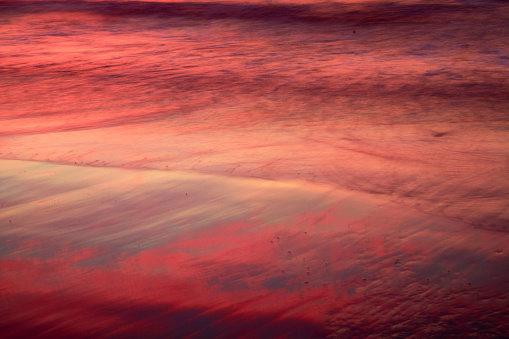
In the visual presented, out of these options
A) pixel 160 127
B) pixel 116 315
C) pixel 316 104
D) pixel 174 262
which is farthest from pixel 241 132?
pixel 116 315

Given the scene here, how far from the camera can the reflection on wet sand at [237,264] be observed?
1.35m

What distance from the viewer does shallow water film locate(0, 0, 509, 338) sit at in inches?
54.8

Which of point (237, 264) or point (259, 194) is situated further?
point (259, 194)

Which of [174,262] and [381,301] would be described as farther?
[174,262]

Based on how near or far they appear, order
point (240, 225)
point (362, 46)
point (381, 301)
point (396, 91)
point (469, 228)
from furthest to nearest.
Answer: point (362, 46) → point (396, 91) → point (240, 225) → point (469, 228) → point (381, 301)

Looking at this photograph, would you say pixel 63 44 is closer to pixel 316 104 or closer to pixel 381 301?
pixel 316 104

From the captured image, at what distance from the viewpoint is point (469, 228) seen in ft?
5.84

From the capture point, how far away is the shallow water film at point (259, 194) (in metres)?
1.39

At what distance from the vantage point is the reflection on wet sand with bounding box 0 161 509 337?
1.35 m

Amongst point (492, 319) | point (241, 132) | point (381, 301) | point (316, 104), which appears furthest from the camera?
point (316, 104)

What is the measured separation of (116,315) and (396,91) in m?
2.98

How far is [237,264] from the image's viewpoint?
163 cm

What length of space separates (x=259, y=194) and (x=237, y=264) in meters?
0.56

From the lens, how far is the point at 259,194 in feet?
7.06
